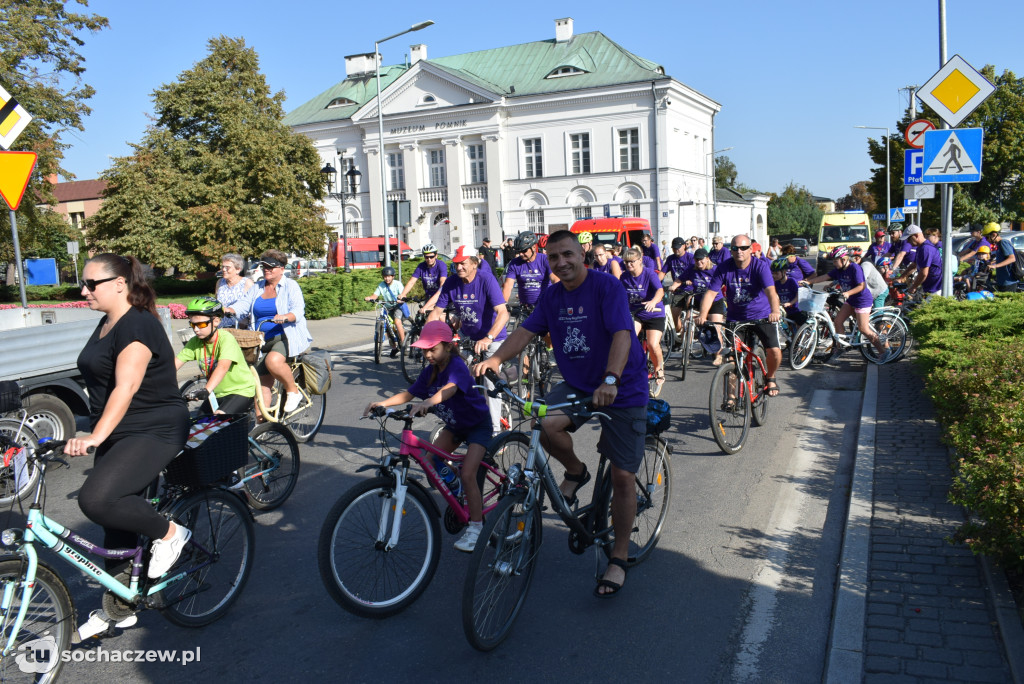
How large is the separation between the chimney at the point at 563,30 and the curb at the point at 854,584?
5294 centimetres

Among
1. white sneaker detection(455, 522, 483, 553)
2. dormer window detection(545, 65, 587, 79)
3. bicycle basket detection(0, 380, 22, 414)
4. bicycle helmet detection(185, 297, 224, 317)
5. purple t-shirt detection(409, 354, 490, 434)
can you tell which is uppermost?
dormer window detection(545, 65, 587, 79)

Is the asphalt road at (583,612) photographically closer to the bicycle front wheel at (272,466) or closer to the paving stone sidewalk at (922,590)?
the bicycle front wheel at (272,466)

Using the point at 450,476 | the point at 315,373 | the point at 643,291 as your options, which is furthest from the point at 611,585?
the point at 643,291

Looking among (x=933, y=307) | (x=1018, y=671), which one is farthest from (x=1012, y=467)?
(x=933, y=307)

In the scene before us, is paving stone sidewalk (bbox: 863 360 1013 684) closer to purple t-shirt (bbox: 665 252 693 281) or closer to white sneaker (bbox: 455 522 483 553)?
white sneaker (bbox: 455 522 483 553)

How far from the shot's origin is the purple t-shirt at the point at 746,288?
8.55 meters

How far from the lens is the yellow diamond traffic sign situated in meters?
9.74

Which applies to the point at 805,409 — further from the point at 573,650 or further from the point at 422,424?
the point at 573,650

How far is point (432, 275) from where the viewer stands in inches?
494

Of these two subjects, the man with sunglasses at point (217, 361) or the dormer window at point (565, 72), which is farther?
the dormer window at point (565, 72)

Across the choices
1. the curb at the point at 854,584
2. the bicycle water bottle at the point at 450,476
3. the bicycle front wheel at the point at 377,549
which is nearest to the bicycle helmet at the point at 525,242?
the curb at the point at 854,584

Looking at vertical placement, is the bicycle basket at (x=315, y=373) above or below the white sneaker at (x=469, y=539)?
above

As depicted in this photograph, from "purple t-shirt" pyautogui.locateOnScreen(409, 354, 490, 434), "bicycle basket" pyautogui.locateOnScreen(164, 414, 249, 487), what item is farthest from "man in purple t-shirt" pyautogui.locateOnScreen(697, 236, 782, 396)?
"bicycle basket" pyautogui.locateOnScreen(164, 414, 249, 487)

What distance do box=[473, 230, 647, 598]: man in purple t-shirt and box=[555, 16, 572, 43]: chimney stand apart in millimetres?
54899
